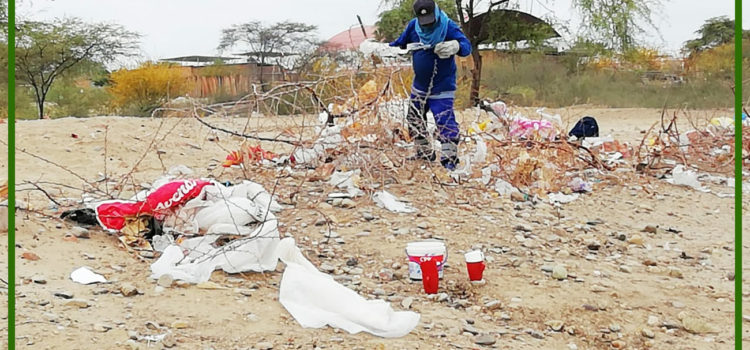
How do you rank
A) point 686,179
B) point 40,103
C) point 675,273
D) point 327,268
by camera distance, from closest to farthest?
1. point 327,268
2. point 675,273
3. point 686,179
4. point 40,103

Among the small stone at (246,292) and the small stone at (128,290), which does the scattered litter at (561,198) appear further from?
the small stone at (128,290)

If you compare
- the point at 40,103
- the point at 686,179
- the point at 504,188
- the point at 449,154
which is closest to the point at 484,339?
the point at 504,188

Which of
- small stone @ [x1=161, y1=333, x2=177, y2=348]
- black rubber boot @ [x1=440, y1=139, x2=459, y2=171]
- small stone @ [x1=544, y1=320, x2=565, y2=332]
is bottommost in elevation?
small stone @ [x1=544, y1=320, x2=565, y2=332]

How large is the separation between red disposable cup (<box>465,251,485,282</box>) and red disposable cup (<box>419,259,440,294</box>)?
0.18 m

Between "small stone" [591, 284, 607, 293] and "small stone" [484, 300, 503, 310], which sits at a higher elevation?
"small stone" [591, 284, 607, 293]

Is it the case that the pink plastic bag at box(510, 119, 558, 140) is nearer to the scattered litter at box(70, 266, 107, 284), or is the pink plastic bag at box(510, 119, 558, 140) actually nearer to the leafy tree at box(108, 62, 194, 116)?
the scattered litter at box(70, 266, 107, 284)

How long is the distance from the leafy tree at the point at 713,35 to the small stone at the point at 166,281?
48.8 feet

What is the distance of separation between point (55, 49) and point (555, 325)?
1291 centimetres

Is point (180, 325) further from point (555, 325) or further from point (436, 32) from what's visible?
point (436, 32)

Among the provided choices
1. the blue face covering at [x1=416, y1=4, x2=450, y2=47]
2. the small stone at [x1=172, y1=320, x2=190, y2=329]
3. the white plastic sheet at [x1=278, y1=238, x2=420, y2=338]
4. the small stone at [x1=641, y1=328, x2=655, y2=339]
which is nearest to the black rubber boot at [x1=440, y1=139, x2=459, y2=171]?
the blue face covering at [x1=416, y1=4, x2=450, y2=47]

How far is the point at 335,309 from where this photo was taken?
8.15 feet

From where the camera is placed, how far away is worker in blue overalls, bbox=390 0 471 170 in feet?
15.4

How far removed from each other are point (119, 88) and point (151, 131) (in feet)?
18.7

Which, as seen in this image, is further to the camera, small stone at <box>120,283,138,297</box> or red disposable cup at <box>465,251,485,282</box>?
red disposable cup at <box>465,251,485,282</box>
